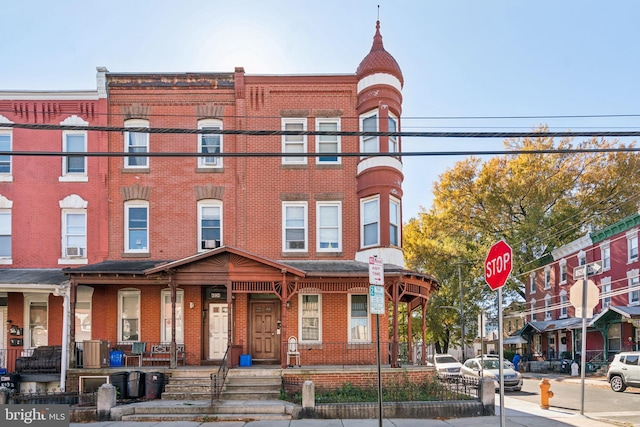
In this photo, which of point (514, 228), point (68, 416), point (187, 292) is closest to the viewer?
point (68, 416)

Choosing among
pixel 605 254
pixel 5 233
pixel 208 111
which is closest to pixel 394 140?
pixel 208 111

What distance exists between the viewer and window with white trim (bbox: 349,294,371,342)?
21.2m

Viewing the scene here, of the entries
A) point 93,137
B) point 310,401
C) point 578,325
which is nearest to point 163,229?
point 93,137

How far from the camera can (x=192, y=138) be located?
22516mm

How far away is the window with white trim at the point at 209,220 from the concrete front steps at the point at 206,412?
742cm

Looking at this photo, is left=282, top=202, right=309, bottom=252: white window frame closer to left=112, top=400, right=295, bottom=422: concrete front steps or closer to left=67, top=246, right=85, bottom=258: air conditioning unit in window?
left=112, top=400, right=295, bottom=422: concrete front steps

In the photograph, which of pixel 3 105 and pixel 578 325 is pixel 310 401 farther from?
pixel 578 325

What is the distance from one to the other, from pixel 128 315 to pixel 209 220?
14.5 ft

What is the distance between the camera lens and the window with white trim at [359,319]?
2125 cm

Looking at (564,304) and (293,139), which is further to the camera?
(564,304)

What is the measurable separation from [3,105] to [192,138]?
280 inches

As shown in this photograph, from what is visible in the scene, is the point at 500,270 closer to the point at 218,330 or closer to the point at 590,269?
the point at 218,330

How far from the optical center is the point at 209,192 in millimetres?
22078

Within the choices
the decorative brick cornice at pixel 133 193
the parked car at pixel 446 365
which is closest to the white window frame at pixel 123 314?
the decorative brick cornice at pixel 133 193
